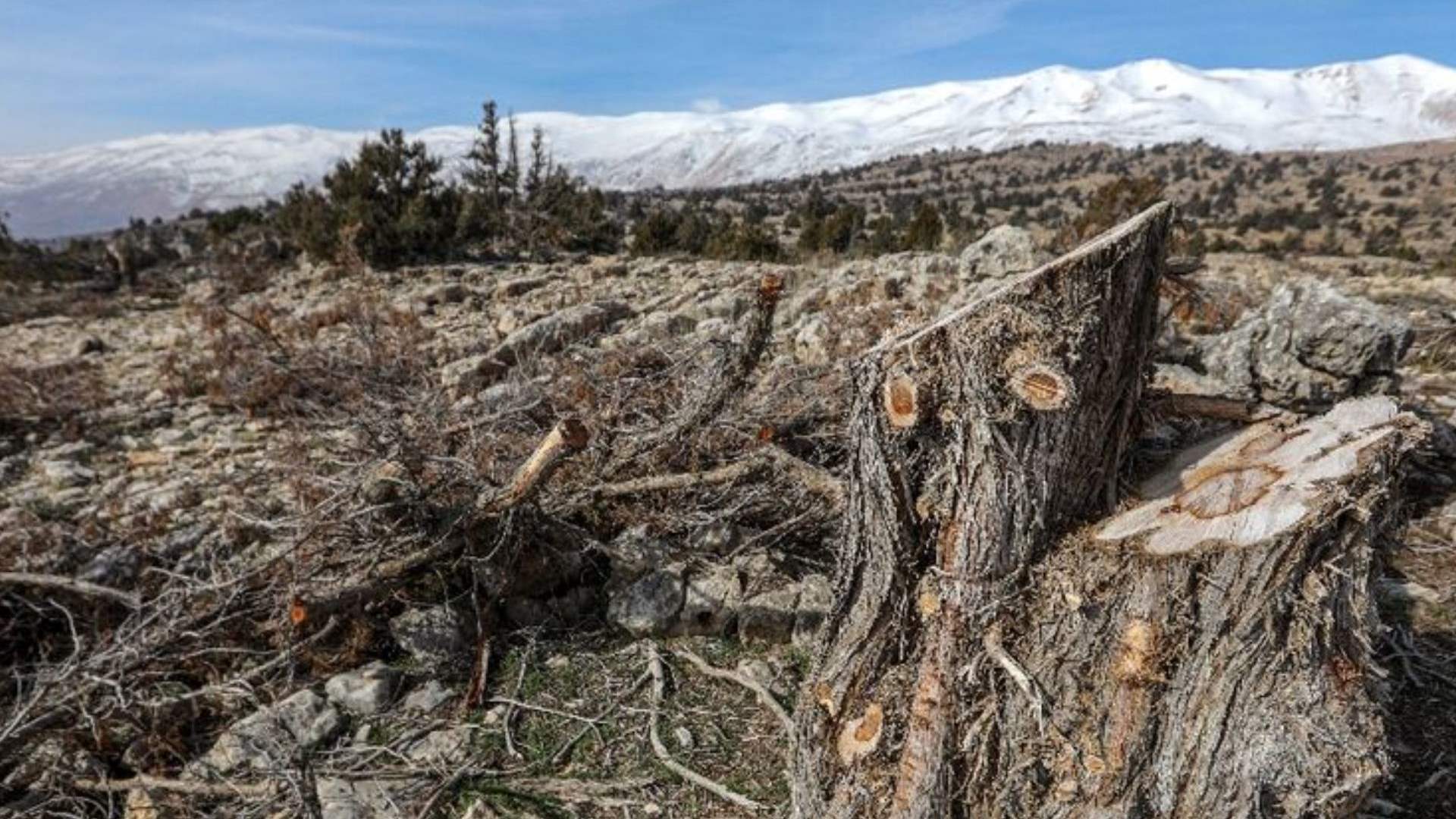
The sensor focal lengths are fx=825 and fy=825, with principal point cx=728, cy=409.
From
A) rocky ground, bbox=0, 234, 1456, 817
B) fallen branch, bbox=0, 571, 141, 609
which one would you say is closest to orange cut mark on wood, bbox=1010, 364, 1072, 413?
rocky ground, bbox=0, 234, 1456, 817

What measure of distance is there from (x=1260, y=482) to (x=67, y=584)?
4.08 meters

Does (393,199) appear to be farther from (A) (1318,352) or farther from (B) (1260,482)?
(B) (1260,482)

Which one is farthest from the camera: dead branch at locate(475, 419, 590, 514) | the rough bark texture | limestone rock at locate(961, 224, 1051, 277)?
limestone rock at locate(961, 224, 1051, 277)

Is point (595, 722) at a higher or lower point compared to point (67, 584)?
lower

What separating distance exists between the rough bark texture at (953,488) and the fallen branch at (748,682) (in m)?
0.53

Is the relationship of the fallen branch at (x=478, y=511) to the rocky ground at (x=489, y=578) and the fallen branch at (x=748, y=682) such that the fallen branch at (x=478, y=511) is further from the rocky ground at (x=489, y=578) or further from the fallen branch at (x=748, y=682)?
the fallen branch at (x=748, y=682)

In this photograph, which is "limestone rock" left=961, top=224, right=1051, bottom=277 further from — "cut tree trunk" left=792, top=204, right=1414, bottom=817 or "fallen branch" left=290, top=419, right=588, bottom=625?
"cut tree trunk" left=792, top=204, right=1414, bottom=817

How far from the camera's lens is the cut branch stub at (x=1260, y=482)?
1.76 meters

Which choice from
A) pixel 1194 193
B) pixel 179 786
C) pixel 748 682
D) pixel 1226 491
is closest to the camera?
pixel 1226 491

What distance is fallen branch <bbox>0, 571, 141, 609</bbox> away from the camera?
3.18 m

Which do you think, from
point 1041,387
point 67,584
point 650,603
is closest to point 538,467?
point 650,603

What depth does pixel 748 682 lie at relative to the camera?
298cm

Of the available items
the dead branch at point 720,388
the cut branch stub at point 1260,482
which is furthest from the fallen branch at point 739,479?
the cut branch stub at point 1260,482

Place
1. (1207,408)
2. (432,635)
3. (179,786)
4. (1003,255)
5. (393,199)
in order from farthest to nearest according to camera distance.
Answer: (393,199) < (1003,255) < (432,635) < (179,786) < (1207,408)
